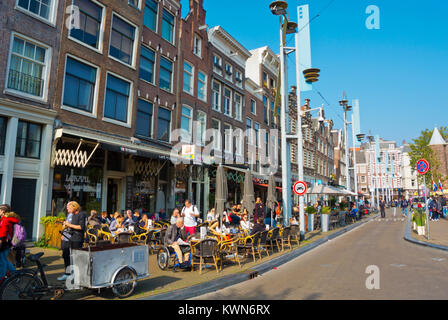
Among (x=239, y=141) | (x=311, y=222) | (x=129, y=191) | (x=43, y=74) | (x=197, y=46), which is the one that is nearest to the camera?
(x=43, y=74)

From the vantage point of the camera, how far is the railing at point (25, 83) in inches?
432

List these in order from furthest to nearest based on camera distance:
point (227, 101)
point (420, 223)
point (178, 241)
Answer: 1. point (227, 101)
2. point (420, 223)
3. point (178, 241)

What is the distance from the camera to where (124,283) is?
18.6ft

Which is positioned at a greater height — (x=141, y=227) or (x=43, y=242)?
(x=141, y=227)

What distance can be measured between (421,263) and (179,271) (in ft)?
22.2

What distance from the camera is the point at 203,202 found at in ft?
70.8

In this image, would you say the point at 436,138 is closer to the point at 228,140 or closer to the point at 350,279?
the point at 228,140

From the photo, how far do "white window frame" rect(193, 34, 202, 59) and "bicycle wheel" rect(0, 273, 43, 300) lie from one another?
18597mm

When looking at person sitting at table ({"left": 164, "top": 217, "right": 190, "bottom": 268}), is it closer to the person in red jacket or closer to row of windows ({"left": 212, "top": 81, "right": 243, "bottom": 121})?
the person in red jacket

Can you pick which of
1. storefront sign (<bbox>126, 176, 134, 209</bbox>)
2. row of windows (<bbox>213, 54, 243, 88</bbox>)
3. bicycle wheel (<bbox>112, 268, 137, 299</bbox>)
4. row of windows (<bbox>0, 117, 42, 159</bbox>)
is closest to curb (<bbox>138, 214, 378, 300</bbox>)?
bicycle wheel (<bbox>112, 268, 137, 299</bbox>)

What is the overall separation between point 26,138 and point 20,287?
7.95m

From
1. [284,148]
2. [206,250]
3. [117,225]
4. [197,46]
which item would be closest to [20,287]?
[206,250]

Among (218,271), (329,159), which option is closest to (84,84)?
(218,271)

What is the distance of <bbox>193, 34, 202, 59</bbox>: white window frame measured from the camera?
21206mm
